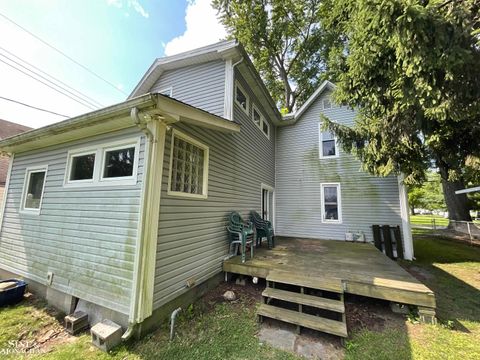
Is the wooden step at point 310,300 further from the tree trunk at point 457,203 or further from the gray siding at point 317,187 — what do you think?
the tree trunk at point 457,203

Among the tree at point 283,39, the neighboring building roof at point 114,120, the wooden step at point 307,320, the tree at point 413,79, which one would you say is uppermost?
the tree at point 283,39

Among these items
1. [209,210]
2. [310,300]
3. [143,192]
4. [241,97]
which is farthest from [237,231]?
[241,97]

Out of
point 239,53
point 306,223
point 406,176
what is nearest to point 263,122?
point 239,53

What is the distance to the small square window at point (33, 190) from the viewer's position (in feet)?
15.1

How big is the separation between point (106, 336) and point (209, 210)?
8.29ft

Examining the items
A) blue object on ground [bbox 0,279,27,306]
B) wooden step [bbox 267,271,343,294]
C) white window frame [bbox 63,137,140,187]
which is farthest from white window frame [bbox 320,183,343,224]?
blue object on ground [bbox 0,279,27,306]

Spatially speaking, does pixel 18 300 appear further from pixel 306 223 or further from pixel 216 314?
pixel 306 223

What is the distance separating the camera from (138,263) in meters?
2.83

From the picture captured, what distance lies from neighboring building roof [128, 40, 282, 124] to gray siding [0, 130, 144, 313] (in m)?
3.32

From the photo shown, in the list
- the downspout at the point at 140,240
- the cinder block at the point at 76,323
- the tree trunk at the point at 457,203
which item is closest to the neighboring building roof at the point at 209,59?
the downspout at the point at 140,240

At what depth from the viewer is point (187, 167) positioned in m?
3.89

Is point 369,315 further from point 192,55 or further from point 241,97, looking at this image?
point 192,55

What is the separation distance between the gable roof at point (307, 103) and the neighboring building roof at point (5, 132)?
50.0 feet

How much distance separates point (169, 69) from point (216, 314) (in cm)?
670
